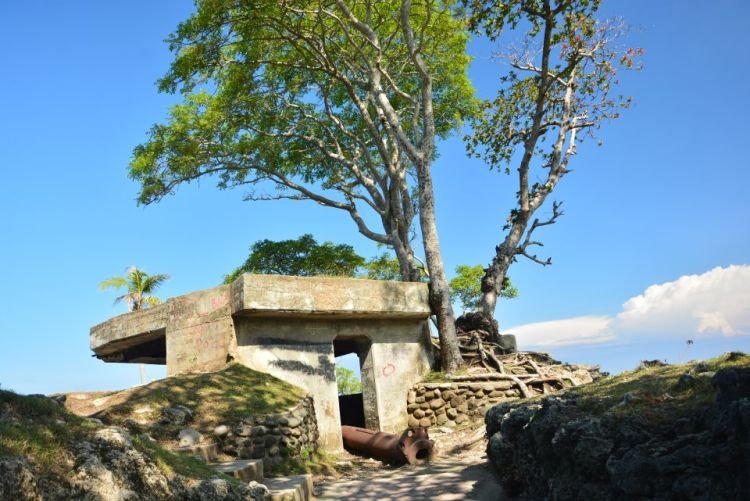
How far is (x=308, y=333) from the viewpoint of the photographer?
12.3 m

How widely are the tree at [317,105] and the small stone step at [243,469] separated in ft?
23.2

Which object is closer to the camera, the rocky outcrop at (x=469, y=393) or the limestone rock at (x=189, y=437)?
the limestone rock at (x=189, y=437)

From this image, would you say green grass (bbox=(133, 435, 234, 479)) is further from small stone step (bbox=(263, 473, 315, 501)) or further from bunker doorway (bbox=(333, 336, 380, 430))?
bunker doorway (bbox=(333, 336, 380, 430))

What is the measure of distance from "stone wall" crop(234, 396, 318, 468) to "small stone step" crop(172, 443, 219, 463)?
37cm

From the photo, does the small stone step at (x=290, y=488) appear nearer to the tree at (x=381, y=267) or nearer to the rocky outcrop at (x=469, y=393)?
the rocky outcrop at (x=469, y=393)

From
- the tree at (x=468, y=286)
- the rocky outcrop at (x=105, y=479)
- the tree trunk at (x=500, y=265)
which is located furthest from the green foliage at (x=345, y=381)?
the rocky outcrop at (x=105, y=479)

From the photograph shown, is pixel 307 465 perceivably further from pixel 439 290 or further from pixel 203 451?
pixel 439 290

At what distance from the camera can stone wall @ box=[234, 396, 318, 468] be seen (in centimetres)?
910

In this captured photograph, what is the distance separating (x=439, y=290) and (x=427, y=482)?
19.2 ft

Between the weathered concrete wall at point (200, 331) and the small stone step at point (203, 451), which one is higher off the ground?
the weathered concrete wall at point (200, 331)

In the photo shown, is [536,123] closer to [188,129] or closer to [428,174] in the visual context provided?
[428,174]

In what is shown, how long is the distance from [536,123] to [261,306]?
8.91 m

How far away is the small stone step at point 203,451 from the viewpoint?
8.18 meters

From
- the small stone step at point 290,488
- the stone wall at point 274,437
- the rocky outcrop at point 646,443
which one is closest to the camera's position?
the rocky outcrop at point 646,443
